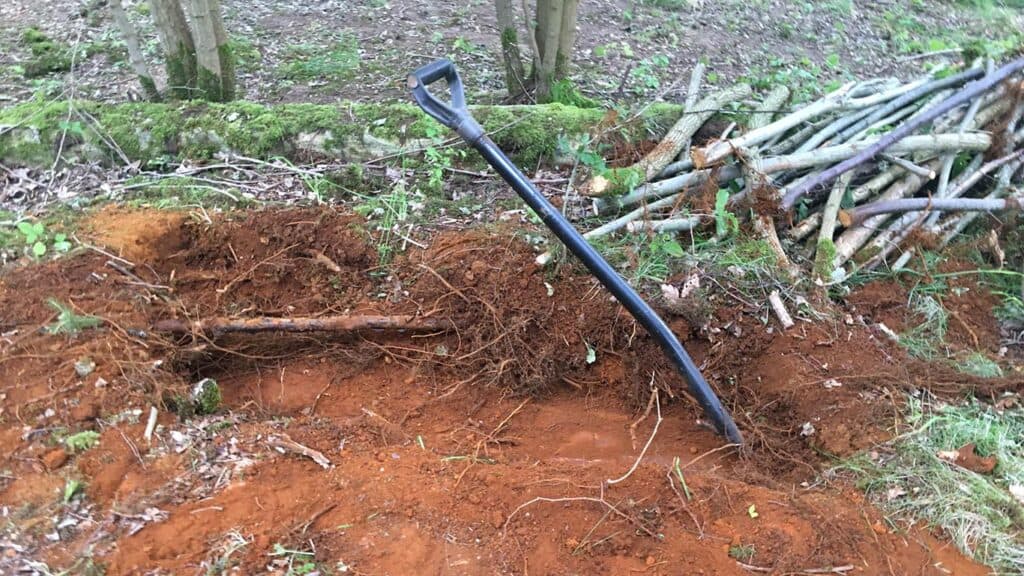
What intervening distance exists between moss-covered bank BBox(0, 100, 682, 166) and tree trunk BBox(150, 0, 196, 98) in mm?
583

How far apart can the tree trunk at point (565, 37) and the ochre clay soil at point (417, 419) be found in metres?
2.31

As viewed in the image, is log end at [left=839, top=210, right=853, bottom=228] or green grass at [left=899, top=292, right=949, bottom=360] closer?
green grass at [left=899, top=292, right=949, bottom=360]

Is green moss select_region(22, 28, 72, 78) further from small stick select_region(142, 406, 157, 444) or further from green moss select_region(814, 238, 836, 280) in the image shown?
green moss select_region(814, 238, 836, 280)

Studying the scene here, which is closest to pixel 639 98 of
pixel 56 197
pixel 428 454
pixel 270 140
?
pixel 270 140

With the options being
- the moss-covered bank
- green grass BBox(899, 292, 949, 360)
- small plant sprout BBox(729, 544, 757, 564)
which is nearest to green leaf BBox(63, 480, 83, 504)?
small plant sprout BBox(729, 544, 757, 564)

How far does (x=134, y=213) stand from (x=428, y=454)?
2.43 metres

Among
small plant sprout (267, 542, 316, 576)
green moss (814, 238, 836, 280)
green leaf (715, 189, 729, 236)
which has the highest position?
green leaf (715, 189, 729, 236)

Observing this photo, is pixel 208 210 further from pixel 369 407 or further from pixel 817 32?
pixel 817 32

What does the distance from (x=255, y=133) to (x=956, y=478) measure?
4328mm

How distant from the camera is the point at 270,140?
4.27 m

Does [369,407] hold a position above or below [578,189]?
below

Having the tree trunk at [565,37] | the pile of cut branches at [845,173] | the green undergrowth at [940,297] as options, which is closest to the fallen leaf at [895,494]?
the green undergrowth at [940,297]

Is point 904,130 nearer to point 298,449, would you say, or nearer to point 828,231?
point 828,231

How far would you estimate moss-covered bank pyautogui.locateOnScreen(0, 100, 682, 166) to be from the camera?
4246mm
